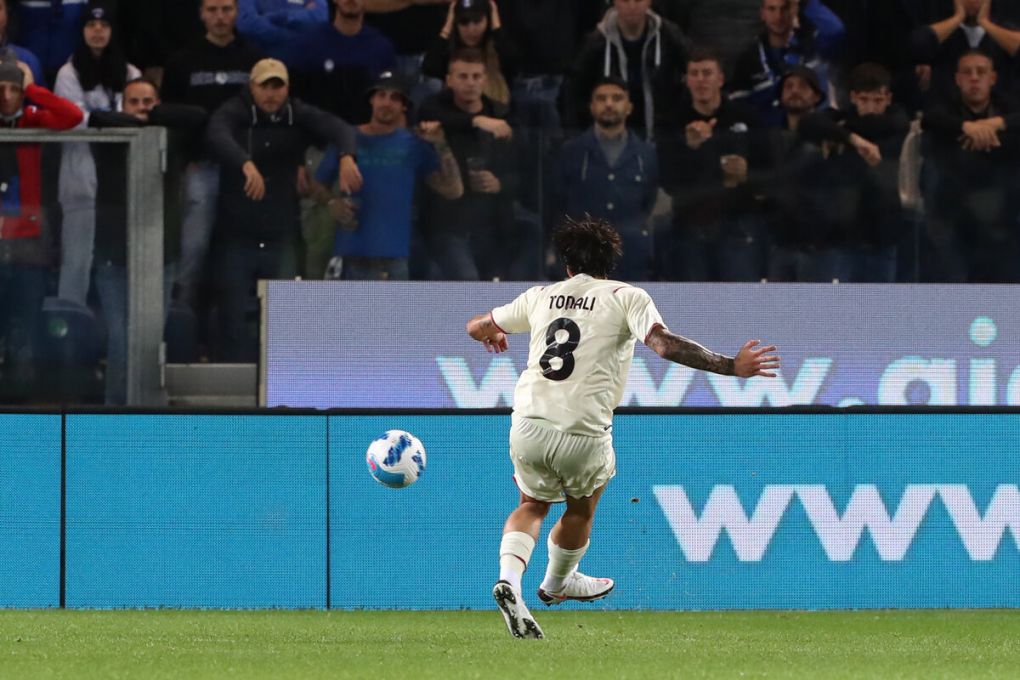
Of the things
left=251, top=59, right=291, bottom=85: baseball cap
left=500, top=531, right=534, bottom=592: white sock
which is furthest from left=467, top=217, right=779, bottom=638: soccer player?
left=251, top=59, right=291, bottom=85: baseball cap

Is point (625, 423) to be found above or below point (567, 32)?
below

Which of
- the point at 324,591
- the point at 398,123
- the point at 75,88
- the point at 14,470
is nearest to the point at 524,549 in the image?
the point at 324,591

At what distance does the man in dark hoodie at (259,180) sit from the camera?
41.9ft

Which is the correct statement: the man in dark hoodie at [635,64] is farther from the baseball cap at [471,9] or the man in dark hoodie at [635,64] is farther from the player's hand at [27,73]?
the player's hand at [27,73]

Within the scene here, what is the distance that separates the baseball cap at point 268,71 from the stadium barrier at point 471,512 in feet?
9.31

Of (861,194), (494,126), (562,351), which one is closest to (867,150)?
(861,194)

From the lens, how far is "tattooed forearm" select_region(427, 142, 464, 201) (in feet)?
42.8

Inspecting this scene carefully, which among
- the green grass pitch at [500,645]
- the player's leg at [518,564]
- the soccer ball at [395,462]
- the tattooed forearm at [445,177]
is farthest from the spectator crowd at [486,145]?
the player's leg at [518,564]

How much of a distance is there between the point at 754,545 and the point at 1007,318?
3017 millimetres

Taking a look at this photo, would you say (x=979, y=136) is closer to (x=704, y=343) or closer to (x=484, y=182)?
(x=704, y=343)

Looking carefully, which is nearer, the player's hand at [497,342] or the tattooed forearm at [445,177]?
the player's hand at [497,342]

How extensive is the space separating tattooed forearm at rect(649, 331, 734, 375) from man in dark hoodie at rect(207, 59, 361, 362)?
5.47 meters

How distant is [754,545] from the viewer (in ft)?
38.4

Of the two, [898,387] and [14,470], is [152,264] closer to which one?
[14,470]
